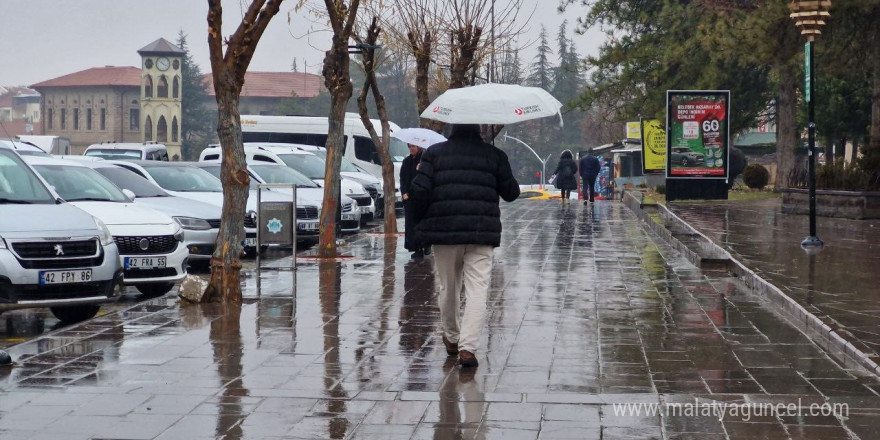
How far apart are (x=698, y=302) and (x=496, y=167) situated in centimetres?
414

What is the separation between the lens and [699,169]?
3109 cm

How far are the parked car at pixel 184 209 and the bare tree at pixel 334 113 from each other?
5.06ft

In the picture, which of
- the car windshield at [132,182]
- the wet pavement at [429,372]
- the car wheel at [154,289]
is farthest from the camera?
the car windshield at [132,182]

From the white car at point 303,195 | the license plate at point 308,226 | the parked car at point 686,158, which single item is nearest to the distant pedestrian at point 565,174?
the parked car at point 686,158

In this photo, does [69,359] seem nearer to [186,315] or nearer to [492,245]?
[186,315]

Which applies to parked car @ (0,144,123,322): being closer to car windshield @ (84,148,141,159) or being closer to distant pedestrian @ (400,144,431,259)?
distant pedestrian @ (400,144,431,259)

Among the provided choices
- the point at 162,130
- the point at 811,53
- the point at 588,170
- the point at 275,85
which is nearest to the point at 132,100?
the point at 162,130

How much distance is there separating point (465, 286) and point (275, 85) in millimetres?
127146

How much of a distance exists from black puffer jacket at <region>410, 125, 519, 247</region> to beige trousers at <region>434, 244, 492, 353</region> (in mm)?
127

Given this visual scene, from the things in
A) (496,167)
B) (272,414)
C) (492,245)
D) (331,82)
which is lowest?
(272,414)

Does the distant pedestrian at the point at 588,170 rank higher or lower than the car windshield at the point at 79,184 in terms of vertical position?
higher

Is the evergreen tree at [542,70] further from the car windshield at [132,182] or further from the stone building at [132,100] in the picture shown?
the car windshield at [132,182]

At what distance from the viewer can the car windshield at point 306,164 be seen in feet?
85.8

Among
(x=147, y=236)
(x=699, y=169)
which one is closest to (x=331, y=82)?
(x=147, y=236)
